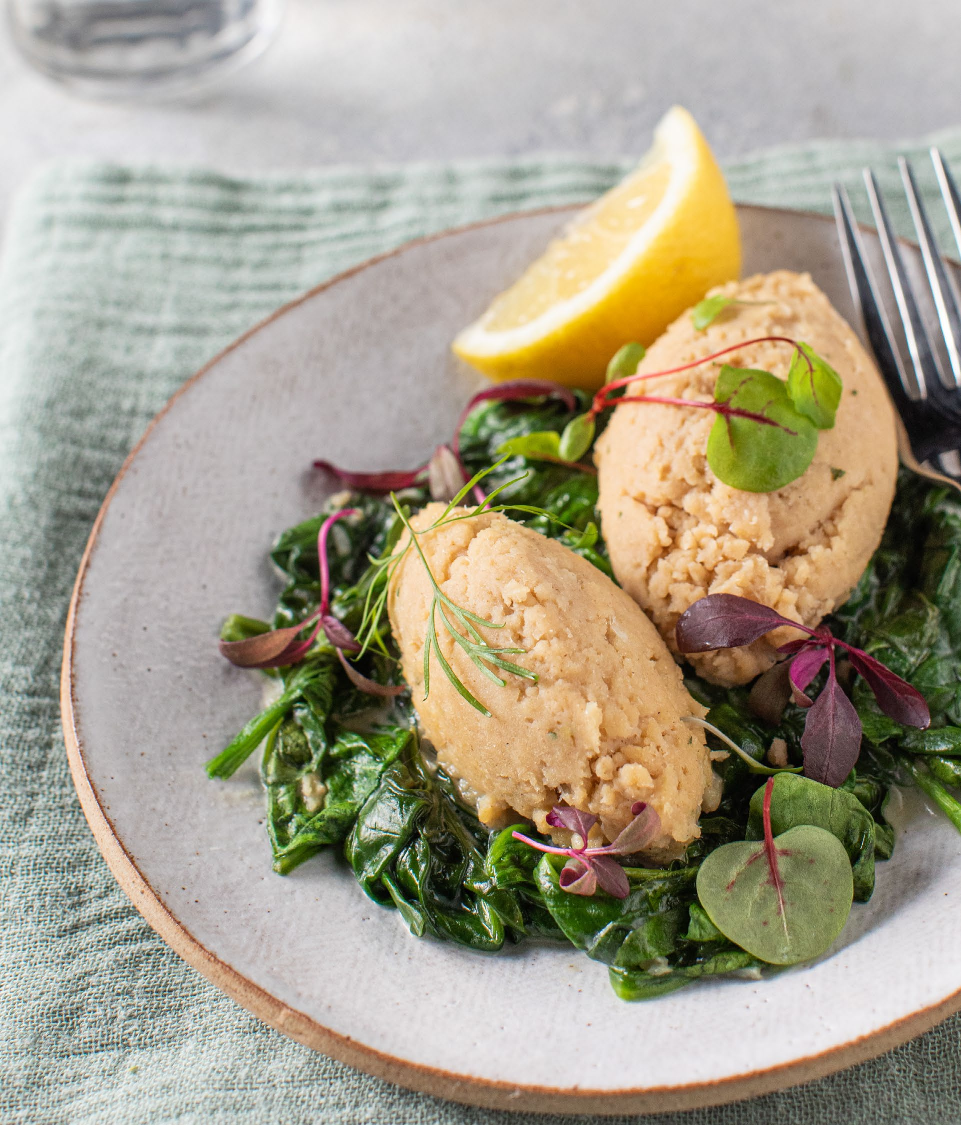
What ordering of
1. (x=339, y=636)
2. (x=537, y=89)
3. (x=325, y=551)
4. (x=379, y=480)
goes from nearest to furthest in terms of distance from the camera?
(x=339, y=636) < (x=325, y=551) < (x=379, y=480) < (x=537, y=89)

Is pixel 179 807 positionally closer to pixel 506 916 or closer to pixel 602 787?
pixel 506 916

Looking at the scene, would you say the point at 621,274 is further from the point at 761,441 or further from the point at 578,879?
the point at 578,879

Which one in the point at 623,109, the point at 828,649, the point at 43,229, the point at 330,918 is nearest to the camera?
the point at 330,918

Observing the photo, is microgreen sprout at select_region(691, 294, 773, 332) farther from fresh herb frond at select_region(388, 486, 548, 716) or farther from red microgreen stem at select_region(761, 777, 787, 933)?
red microgreen stem at select_region(761, 777, 787, 933)

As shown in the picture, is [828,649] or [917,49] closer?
[828,649]

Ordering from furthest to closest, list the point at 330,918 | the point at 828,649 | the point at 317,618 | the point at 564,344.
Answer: the point at 564,344 < the point at 317,618 < the point at 828,649 < the point at 330,918

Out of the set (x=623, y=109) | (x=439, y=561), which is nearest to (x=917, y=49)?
(x=623, y=109)

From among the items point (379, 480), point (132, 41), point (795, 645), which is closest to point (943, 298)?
point (795, 645)
